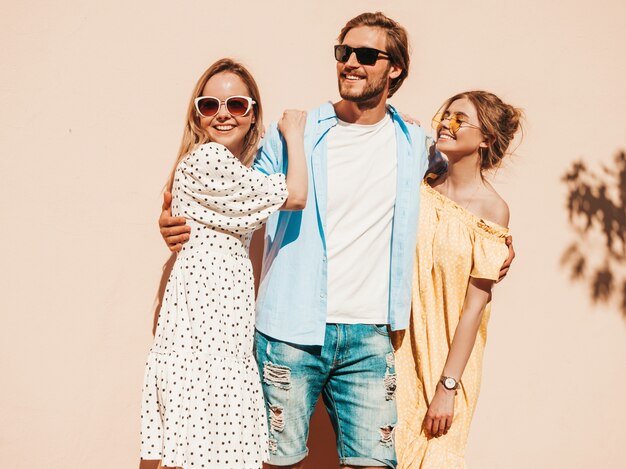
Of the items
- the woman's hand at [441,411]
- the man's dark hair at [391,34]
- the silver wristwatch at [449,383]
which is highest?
the man's dark hair at [391,34]

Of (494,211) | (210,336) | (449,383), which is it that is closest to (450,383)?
(449,383)

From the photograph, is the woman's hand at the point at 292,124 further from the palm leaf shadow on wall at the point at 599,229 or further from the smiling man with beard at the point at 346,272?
the palm leaf shadow on wall at the point at 599,229

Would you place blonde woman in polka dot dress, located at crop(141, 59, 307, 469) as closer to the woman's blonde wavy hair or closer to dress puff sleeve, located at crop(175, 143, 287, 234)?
dress puff sleeve, located at crop(175, 143, 287, 234)

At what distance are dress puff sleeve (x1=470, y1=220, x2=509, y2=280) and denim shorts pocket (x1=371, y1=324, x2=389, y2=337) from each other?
46 cm

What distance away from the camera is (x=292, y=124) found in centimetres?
332

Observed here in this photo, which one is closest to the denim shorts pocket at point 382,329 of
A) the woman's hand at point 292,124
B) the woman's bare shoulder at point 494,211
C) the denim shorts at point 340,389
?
the denim shorts at point 340,389

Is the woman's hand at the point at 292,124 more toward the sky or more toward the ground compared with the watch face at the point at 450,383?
more toward the sky

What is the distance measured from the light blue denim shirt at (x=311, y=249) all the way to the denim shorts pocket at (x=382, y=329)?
56 millimetres

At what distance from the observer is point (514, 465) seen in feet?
14.8

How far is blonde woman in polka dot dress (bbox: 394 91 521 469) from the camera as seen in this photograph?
137 inches

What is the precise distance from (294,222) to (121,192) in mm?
1079

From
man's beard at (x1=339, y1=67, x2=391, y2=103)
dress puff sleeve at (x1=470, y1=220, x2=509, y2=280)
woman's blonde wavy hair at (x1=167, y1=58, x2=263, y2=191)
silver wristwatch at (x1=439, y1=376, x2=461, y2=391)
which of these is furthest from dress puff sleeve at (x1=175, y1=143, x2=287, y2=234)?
silver wristwatch at (x1=439, y1=376, x2=461, y2=391)

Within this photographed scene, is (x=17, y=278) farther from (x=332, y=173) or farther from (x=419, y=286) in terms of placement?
(x=419, y=286)

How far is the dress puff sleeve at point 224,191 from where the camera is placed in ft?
10.1
